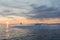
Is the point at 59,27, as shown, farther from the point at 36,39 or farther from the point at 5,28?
the point at 36,39

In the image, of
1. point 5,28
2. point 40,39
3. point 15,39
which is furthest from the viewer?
point 5,28

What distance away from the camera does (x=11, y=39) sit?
2028cm

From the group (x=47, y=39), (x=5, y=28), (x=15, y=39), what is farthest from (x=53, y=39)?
(x=5, y=28)

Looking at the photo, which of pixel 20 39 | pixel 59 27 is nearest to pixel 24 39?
pixel 20 39

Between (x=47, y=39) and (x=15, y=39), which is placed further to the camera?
(x=47, y=39)

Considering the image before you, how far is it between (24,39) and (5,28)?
51.1 feet

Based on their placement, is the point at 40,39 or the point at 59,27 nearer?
the point at 40,39

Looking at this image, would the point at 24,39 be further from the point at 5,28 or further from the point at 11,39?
the point at 5,28

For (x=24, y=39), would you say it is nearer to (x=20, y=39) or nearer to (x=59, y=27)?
(x=20, y=39)

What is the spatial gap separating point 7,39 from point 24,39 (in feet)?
5.99

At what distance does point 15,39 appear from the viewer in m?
20.1

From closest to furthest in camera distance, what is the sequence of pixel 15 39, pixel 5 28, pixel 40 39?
1. pixel 15 39
2. pixel 40 39
3. pixel 5 28

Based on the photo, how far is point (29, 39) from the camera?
20625 millimetres

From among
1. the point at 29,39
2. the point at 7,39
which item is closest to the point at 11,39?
the point at 7,39
